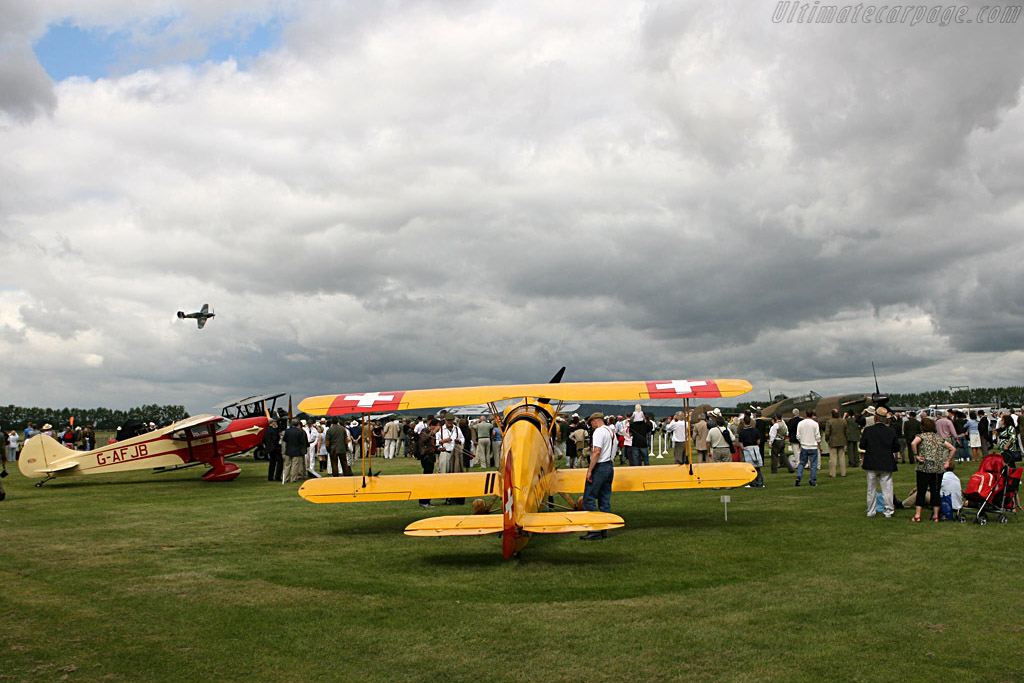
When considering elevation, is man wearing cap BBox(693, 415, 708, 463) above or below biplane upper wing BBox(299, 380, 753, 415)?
below

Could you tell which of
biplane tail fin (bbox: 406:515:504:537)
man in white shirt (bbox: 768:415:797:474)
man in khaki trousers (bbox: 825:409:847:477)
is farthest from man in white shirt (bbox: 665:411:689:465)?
biplane tail fin (bbox: 406:515:504:537)

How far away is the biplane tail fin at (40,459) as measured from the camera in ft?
61.9

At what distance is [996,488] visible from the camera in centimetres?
1057

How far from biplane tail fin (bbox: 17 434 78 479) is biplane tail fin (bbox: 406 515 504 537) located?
1576 cm

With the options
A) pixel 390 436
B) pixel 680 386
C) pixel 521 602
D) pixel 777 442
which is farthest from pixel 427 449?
pixel 390 436

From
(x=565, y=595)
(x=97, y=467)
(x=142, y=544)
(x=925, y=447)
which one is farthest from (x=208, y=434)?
(x=925, y=447)

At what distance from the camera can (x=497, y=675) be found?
4.83m

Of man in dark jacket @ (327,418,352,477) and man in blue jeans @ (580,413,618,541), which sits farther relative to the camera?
man in dark jacket @ (327,418,352,477)

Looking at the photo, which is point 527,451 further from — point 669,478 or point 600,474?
point 669,478

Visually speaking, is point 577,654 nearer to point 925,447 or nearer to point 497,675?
point 497,675

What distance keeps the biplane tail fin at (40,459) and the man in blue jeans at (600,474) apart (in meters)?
15.6

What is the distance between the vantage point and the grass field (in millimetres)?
4980

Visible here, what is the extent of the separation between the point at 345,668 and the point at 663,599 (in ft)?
9.87

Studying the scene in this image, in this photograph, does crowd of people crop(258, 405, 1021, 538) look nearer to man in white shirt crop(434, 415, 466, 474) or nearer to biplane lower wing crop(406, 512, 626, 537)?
man in white shirt crop(434, 415, 466, 474)
